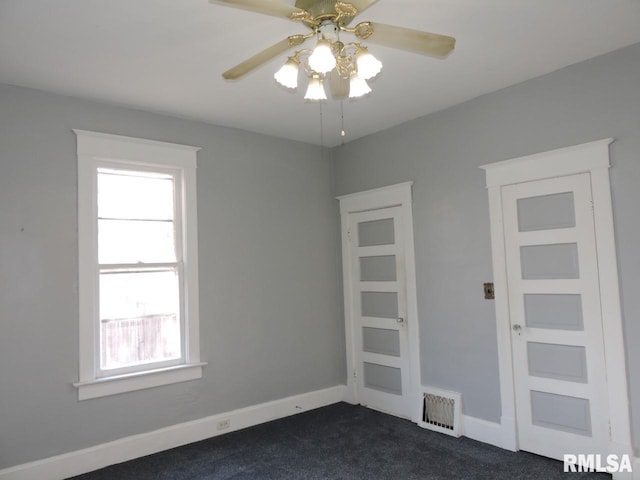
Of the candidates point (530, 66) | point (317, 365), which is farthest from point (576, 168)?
point (317, 365)

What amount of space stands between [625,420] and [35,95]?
4561 mm

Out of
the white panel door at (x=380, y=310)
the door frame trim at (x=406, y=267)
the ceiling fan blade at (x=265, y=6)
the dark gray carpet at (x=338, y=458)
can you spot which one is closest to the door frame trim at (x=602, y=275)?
the dark gray carpet at (x=338, y=458)

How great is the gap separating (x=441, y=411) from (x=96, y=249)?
3112 millimetres

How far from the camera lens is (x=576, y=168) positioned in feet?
10.1

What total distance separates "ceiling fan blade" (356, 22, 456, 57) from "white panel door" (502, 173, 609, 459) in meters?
1.74

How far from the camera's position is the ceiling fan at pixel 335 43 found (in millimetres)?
1801

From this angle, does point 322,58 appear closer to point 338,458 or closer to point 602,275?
point 602,275

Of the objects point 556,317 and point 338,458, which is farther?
point 338,458

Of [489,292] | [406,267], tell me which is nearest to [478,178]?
[489,292]

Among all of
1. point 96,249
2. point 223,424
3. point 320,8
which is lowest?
→ point 223,424

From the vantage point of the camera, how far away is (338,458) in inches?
133

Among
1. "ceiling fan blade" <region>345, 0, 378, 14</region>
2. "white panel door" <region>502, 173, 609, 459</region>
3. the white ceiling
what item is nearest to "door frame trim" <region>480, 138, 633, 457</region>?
"white panel door" <region>502, 173, 609, 459</region>

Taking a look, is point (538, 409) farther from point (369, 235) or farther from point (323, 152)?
point (323, 152)

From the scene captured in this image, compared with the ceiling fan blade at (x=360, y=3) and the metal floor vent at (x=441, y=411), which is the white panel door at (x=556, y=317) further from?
the ceiling fan blade at (x=360, y=3)
